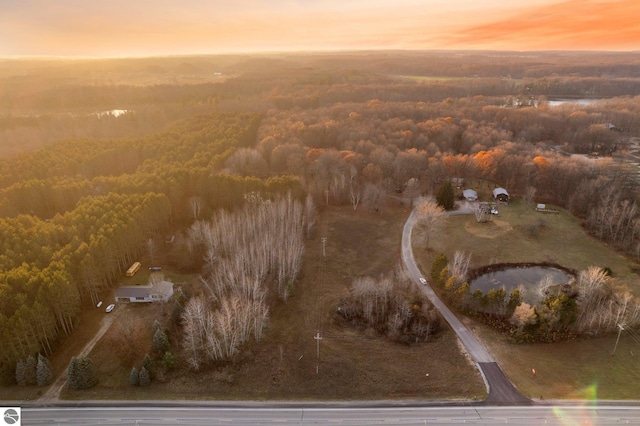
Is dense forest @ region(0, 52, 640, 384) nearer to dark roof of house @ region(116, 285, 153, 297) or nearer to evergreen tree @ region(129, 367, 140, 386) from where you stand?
dark roof of house @ region(116, 285, 153, 297)

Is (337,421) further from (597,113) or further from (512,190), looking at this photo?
(597,113)

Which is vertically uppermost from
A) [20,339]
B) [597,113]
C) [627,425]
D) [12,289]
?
[597,113]

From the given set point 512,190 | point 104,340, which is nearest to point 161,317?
point 104,340

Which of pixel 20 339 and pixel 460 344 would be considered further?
pixel 460 344

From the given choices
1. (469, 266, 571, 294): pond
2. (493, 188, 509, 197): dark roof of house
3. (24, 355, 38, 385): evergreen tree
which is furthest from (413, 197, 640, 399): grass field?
(24, 355, 38, 385): evergreen tree

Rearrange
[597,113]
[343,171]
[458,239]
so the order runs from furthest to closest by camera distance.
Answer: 1. [597,113]
2. [343,171]
3. [458,239]

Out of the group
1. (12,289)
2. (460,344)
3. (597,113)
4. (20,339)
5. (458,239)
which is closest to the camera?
(20,339)

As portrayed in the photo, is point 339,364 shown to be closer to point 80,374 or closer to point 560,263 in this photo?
point 80,374
